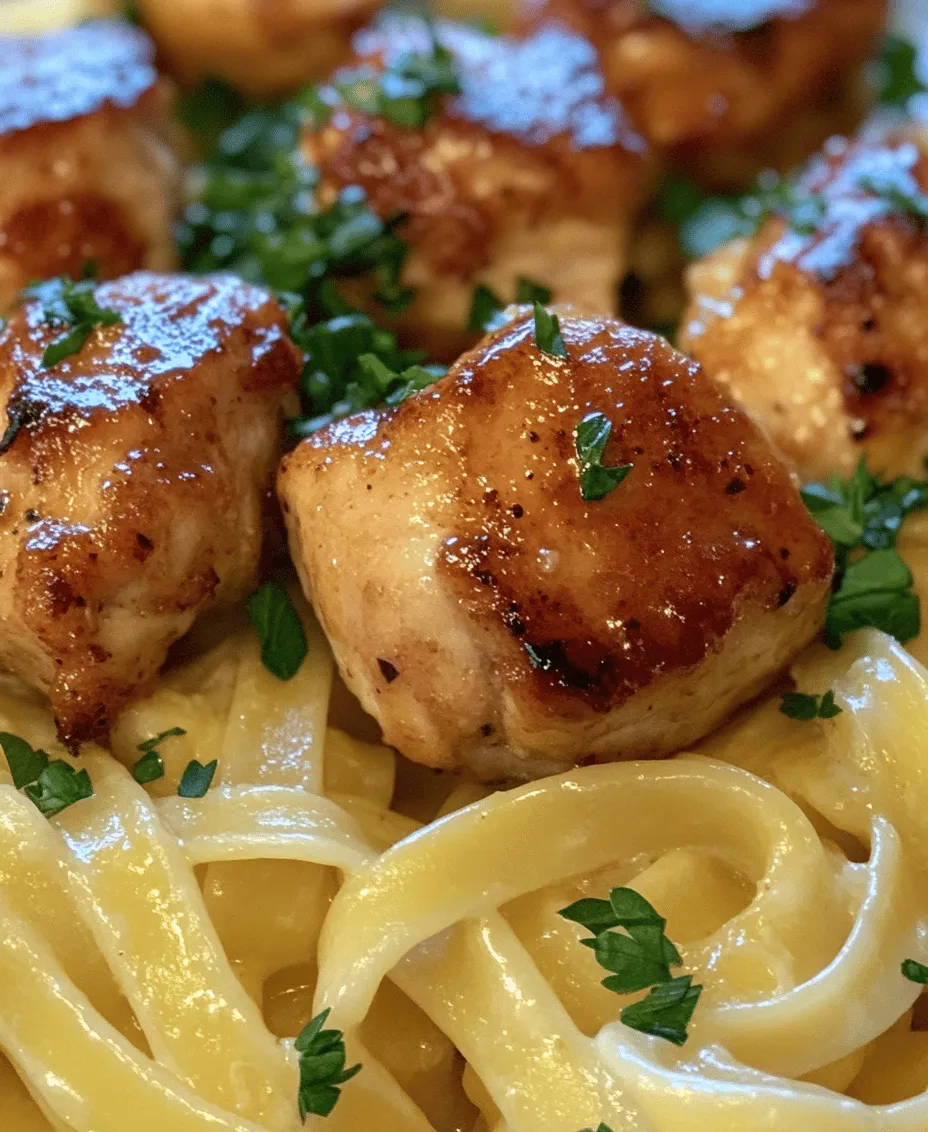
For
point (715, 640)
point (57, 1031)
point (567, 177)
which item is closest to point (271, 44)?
point (567, 177)

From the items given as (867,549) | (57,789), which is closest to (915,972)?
(867,549)

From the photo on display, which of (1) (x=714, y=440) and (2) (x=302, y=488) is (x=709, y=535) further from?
(2) (x=302, y=488)

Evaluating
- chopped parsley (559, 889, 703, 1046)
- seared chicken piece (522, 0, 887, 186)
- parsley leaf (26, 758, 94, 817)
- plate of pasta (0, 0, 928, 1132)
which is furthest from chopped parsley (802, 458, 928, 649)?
seared chicken piece (522, 0, 887, 186)

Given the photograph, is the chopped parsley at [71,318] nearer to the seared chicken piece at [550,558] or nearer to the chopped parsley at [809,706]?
the seared chicken piece at [550,558]

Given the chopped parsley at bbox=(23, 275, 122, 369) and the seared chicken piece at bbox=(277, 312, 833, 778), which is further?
the chopped parsley at bbox=(23, 275, 122, 369)

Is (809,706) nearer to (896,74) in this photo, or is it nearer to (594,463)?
(594,463)

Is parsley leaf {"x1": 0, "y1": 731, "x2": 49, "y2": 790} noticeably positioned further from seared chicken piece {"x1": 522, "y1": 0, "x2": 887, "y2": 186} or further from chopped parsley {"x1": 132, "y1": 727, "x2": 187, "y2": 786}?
seared chicken piece {"x1": 522, "y1": 0, "x2": 887, "y2": 186}

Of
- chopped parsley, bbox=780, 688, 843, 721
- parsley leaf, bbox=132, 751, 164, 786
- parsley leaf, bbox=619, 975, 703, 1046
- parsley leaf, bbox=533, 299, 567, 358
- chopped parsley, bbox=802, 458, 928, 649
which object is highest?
parsley leaf, bbox=533, 299, 567, 358
